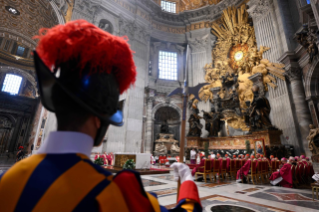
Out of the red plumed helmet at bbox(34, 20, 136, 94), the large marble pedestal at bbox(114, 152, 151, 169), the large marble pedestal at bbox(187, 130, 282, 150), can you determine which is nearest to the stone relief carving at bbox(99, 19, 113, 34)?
the large marble pedestal at bbox(114, 152, 151, 169)

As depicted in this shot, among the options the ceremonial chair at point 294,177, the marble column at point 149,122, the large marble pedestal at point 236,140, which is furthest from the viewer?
the marble column at point 149,122

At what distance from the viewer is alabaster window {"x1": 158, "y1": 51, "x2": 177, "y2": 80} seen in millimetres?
17406

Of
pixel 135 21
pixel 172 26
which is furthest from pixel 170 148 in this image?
pixel 172 26

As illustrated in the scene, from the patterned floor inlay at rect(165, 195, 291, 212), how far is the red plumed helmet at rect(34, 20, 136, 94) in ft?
8.94

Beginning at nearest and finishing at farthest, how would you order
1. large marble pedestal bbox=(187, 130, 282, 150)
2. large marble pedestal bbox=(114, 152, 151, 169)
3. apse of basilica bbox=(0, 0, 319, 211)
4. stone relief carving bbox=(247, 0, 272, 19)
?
large marble pedestal bbox=(114, 152, 151, 169) < apse of basilica bbox=(0, 0, 319, 211) < large marble pedestal bbox=(187, 130, 282, 150) < stone relief carving bbox=(247, 0, 272, 19)

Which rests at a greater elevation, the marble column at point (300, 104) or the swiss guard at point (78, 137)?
the marble column at point (300, 104)

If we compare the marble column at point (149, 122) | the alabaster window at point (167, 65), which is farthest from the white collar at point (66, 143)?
the alabaster window at point (167, 65)

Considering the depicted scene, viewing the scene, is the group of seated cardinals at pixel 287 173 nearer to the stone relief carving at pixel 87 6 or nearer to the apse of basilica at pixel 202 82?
the apse of basilica at pixel 202 82

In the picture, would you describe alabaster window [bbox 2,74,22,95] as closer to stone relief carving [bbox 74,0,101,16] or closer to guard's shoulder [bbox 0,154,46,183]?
stone relief carving [bbox 74,0,101,16]

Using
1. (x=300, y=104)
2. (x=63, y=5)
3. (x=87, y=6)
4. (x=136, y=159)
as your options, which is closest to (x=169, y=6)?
(x=87, y=6)

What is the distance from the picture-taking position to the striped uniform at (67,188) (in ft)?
1.59

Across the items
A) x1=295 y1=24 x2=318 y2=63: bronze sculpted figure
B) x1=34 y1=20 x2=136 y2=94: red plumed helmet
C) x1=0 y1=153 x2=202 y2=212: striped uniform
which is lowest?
x1=0 y1=153 x2=202 y2=212: striped uniform

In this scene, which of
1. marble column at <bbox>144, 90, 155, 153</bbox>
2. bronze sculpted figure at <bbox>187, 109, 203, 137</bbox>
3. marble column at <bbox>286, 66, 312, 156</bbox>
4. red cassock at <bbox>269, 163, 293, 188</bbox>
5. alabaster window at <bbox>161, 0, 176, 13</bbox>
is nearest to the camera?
red cassock at <bbox>269, 163, 293, 188</bbox>

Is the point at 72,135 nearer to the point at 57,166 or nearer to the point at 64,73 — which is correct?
the point at 57,166
